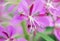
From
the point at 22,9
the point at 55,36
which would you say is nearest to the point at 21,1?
the point at 22,9

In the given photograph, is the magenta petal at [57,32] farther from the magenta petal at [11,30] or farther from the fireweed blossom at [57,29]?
the magenta petal at [11,30]

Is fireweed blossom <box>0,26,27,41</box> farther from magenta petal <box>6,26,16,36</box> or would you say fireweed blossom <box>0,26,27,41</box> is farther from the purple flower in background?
the purple flower in background

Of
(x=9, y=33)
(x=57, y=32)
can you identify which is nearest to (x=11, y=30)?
(x=9, y=33)

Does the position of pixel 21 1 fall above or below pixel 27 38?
above

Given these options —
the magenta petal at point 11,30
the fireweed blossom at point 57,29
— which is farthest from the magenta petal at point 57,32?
the magenta petal at point 11,30

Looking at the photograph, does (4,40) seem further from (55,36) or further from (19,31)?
(55,36)

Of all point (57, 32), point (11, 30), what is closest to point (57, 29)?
point (57, 32)

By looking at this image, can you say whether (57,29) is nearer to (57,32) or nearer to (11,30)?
(57,32)
